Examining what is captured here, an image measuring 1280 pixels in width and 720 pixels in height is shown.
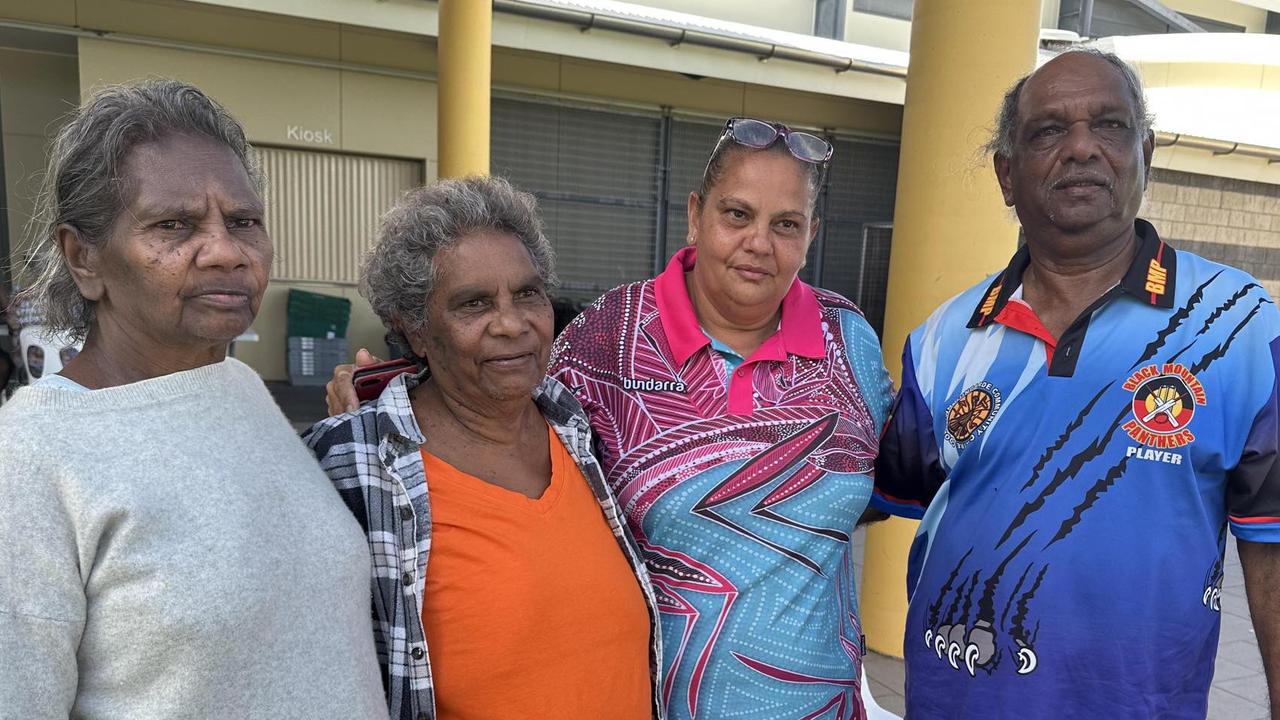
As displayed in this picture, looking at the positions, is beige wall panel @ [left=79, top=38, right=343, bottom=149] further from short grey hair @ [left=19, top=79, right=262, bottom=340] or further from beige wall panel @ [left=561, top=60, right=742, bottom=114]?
short grey hair @ [left=19, top=79, right=262, bottom=340]

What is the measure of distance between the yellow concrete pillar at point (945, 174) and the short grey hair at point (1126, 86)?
175cm

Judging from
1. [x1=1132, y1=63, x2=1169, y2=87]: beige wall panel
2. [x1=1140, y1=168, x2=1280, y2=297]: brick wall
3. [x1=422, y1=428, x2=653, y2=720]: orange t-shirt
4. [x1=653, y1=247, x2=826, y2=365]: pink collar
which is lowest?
[x1=422, y1=428, x2=653, y2=720]: orange t-shirt

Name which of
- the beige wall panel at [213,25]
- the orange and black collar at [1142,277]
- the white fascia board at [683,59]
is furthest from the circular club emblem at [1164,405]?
the beige wall panel at [213,25]

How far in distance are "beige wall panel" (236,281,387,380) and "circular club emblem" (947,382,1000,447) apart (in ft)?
28.0

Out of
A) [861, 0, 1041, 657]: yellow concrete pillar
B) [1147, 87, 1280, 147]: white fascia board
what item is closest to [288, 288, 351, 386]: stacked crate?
[861, 0, 1041, 657]: yellow concrete pillar

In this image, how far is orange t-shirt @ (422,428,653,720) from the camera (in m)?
1.52

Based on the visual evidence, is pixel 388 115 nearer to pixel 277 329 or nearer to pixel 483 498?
pixel 277 329

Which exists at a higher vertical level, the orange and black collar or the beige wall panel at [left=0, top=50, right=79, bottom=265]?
the beige wall panel at [left=0, top=50, right=79, bottom=265]

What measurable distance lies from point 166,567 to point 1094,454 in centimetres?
→ 162

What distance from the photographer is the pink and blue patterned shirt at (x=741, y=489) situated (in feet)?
5.90

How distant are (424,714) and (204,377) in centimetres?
69

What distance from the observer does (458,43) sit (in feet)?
20.8

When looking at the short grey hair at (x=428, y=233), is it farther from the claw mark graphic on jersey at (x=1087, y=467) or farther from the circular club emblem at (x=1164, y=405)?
the circular club emblem at (x=1164, y=405)

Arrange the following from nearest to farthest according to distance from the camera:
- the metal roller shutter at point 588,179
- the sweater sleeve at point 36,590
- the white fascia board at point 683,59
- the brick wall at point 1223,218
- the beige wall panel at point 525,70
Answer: the sweater sleeve at point 36,590, the white fascia board at point 683,59, the beige wall panel at point 525,70, the metal roller shutter at point 588,179, the brick wall at point 1223,218
